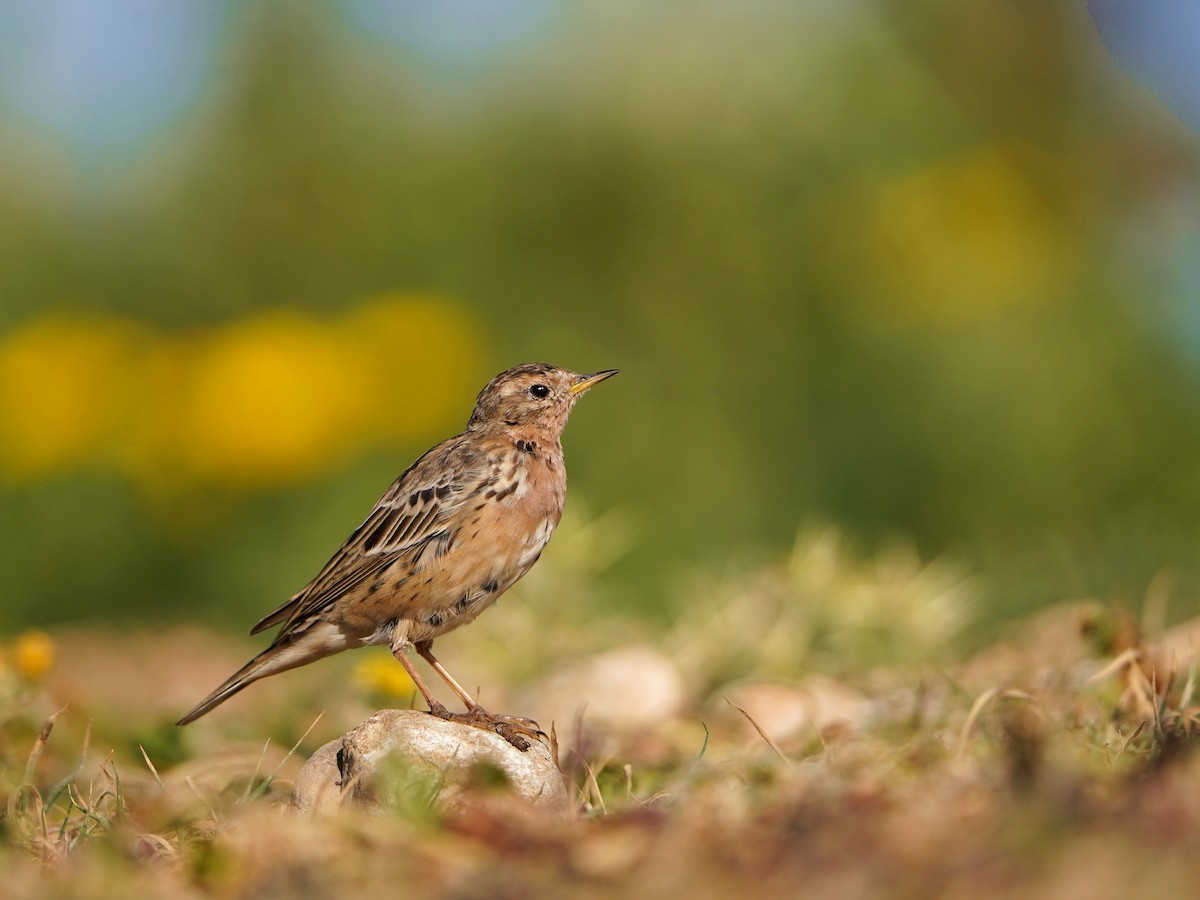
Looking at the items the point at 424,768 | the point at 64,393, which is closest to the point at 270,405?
the point at 64,393

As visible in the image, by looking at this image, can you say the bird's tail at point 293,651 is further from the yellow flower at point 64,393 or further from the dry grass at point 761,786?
the yellow flower at point 64,393

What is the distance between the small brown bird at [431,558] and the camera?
579cm

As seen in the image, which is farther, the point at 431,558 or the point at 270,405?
the point at 270,405

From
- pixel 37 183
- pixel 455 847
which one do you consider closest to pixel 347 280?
pixel 37 183

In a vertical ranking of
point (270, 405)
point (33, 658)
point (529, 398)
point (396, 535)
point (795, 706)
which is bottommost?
point (795, 706)

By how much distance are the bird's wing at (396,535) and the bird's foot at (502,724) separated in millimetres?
775

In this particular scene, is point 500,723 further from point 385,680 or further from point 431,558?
point 385,680

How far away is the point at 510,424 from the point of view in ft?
21.6

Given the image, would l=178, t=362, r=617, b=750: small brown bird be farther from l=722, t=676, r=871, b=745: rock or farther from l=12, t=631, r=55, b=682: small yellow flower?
l=722, t=676, r=871, b=745: rock

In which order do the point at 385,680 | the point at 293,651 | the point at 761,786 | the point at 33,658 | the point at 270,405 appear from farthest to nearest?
the point at 270,405, the point at 385,680, the point at 293,651, the point at 33,658, the point at 761,786

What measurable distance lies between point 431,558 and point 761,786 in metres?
1.86

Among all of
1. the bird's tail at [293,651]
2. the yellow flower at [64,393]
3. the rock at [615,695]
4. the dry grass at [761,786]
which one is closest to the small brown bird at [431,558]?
the bird's tail at [293,651]

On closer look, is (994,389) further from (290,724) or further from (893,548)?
(290,724)

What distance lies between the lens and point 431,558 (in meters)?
5.86
